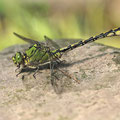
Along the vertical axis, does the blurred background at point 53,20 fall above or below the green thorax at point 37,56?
above

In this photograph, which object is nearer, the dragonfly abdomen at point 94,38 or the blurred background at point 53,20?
the dragonfly abdomen at point 94,38

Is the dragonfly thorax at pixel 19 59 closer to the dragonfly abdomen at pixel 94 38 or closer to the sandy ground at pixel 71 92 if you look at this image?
the sandy ground at pixel 71 92

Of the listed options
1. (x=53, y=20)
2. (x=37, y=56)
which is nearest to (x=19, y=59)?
(x=37, y=56)

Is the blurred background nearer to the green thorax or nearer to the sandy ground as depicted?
the sandy ground

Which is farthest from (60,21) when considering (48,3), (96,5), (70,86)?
(70,86)

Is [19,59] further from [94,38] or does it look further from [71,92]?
[94,38]

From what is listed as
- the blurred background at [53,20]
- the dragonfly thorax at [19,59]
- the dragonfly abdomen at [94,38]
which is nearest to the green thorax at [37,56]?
the dragonfly thorax at [19,59]
